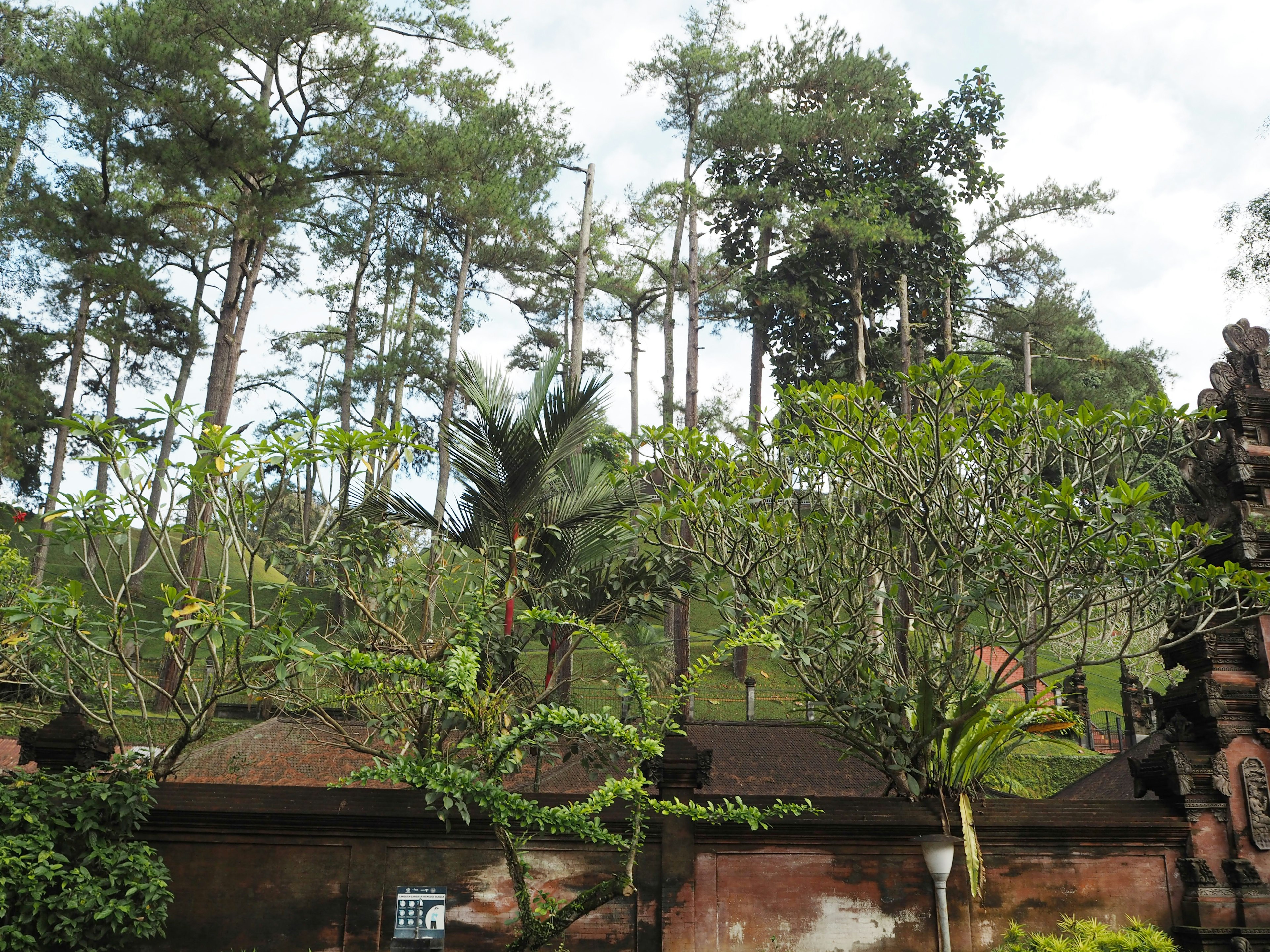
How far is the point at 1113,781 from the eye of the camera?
37.9 feet

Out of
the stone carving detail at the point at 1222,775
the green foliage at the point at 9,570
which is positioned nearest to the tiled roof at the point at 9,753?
the green foliage at the point at 9,570

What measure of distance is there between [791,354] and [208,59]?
16067mm

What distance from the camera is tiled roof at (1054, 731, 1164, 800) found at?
10844 millimetres

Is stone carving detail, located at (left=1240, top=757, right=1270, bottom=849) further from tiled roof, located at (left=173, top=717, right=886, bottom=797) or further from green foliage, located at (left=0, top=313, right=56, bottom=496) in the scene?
green foliage, located at (left=0, top=313, right=56, bottom=496)

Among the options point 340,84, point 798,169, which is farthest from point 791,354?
point 340,84

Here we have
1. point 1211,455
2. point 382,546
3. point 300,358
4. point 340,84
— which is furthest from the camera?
point 300,358

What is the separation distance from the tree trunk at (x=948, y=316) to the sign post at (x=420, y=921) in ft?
70.0

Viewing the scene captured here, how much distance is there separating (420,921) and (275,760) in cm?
756

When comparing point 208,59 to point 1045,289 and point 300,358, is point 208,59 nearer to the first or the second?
point 300,358

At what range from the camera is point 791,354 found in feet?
88.1

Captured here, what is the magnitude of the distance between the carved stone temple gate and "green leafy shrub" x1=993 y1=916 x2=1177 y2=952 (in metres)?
0.42

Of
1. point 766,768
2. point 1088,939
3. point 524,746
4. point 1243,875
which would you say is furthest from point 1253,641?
point 766,768

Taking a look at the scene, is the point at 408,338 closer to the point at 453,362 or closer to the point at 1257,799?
the point at 453,362

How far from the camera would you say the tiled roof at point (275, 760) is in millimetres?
13500
